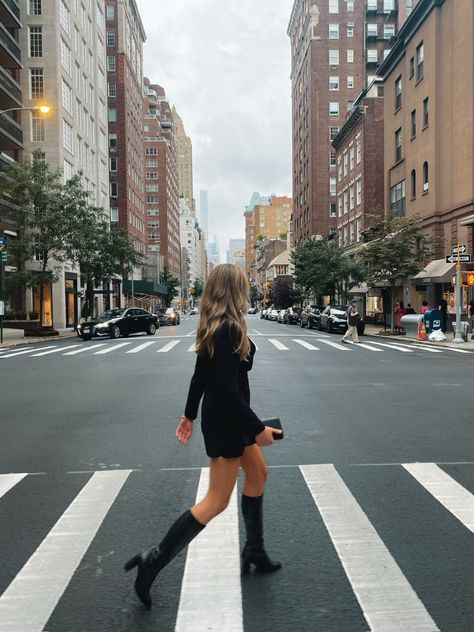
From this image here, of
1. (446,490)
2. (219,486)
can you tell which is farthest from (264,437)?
(446,490)

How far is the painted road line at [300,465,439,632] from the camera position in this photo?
3174mm

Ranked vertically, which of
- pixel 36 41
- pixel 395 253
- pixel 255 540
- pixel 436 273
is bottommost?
pixel 255 540

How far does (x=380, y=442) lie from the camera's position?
7.25 metres

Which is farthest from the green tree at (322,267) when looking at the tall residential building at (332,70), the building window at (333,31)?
the building window at (333,31)

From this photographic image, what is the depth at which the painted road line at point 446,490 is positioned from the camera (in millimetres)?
4766

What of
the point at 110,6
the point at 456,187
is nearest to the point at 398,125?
the point at 456,187

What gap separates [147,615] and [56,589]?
631 millimetres

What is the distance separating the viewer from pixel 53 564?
153 inches

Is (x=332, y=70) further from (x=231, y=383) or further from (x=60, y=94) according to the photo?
(x=231, y=383)

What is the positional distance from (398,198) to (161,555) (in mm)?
40157

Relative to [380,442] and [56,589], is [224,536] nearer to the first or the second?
[56,589]

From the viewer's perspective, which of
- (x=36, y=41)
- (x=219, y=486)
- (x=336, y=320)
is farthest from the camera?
(x=36, y=41)

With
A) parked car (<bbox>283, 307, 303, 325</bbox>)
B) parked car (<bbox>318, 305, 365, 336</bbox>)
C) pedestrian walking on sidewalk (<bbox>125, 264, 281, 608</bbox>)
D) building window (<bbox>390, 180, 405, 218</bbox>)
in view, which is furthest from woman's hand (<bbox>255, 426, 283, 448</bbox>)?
parked car (<bbox>283, 307, 303, 325</bbox>)

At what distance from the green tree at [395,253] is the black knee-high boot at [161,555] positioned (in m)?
28.9
